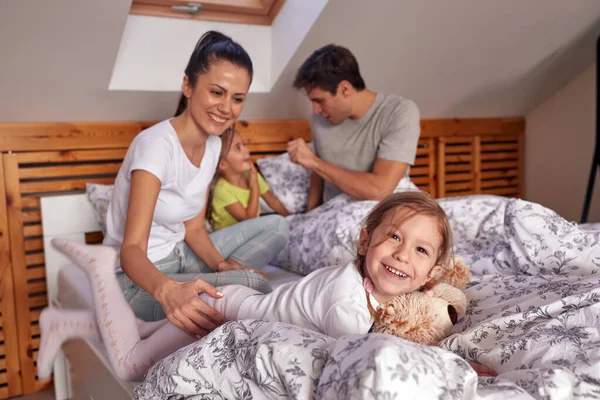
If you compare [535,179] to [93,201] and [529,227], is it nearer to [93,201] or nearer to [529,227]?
[529,227]

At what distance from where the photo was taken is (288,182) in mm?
2492

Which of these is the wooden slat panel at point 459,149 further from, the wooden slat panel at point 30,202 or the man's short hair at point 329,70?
the wooden slat panel at point 30,202

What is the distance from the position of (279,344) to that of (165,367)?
24 cm

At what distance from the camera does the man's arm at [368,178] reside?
6.61ft

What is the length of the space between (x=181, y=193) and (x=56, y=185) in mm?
958

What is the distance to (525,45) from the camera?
9.68ft

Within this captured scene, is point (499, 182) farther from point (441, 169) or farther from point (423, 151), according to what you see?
point (423, 151)

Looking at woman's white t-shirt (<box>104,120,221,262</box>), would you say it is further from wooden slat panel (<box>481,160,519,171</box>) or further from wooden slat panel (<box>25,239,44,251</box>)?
wooden slat panel (<box>481,160,519,171</box>)

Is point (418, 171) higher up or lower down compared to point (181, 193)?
higher up

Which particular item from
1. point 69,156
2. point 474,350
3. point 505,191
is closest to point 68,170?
point 69,156

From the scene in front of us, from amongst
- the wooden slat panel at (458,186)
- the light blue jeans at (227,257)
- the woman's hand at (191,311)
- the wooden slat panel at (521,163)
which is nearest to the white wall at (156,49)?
the light blue jeans at (227,257)

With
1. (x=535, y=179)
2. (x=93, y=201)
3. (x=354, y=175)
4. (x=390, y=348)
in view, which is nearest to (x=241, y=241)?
(x=354, y=175)

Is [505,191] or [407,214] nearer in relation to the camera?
[407,214]

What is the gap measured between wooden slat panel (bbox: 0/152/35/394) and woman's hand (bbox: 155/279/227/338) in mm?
1337
